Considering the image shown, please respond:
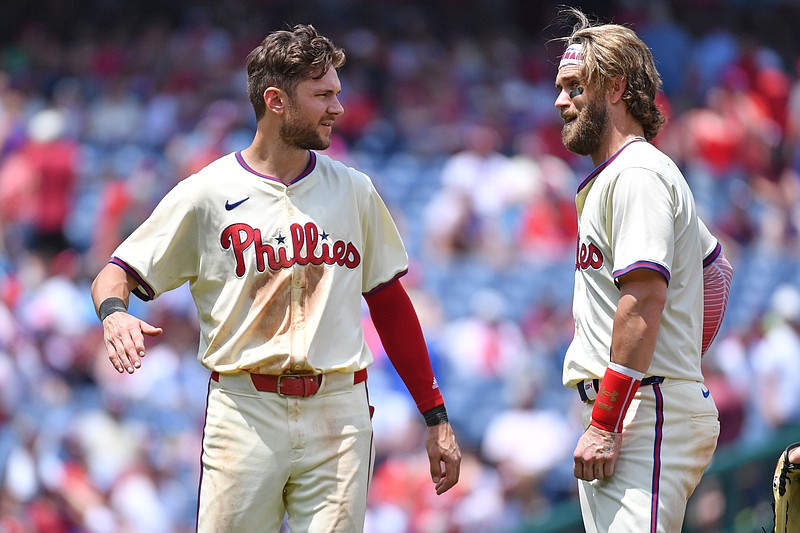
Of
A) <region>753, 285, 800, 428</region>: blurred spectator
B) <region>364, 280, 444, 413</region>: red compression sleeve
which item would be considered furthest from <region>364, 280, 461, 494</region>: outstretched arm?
<region>753, 285, 800, 428</region>: blurred spectator

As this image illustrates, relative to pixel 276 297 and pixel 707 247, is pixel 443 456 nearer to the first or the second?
pixel 276 297

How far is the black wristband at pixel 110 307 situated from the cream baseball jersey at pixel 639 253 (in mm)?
1262

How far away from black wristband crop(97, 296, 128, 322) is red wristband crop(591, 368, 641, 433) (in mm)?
1328

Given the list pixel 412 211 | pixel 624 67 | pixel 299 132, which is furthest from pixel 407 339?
pixel 412 211

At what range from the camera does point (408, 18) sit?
44.2 feet

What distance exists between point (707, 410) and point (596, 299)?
1.38 ft

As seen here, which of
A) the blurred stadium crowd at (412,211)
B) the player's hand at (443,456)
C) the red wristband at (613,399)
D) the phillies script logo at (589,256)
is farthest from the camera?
the blurred stadium crowd at (412,211)

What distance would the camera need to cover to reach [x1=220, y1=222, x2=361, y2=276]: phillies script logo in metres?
3.63

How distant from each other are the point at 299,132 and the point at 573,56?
32.3 inches

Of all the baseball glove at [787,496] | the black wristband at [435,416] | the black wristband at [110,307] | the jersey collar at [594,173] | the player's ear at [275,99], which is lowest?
the baseball glove at [787,496]

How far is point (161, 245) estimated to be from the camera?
3637mm

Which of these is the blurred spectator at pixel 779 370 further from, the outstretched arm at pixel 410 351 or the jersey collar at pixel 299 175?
the jersey collar at pixel 299 175

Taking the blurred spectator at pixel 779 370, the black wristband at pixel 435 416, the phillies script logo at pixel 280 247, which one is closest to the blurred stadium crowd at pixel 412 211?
the blurred spectator at pixel 779 370

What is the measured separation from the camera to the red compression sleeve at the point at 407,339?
154 inches
